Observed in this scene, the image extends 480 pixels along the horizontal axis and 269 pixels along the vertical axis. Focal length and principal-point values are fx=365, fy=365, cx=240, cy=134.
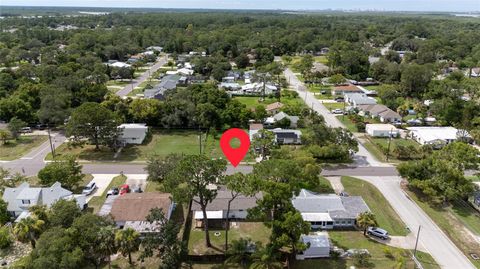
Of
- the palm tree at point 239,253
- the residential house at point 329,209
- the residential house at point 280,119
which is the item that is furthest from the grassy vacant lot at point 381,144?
the palm tree at point 239,253

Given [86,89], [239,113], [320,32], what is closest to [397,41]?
[320,32]

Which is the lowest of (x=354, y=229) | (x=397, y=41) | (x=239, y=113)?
(x=354, y=229)

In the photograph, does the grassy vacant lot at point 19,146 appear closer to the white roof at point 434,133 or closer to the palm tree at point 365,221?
the palm tree at point 365,221

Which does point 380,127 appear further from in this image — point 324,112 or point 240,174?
point 240,174

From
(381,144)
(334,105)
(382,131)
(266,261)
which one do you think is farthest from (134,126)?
(334,105)

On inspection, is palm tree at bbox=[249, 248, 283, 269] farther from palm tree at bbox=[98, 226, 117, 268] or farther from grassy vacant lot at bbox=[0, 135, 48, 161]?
grassy vacant lot at bbox=[0, 135, 48, 161]

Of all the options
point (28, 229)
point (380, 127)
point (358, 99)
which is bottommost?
point (28, 229)

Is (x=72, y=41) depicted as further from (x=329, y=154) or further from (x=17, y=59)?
(x=329, y=154)
